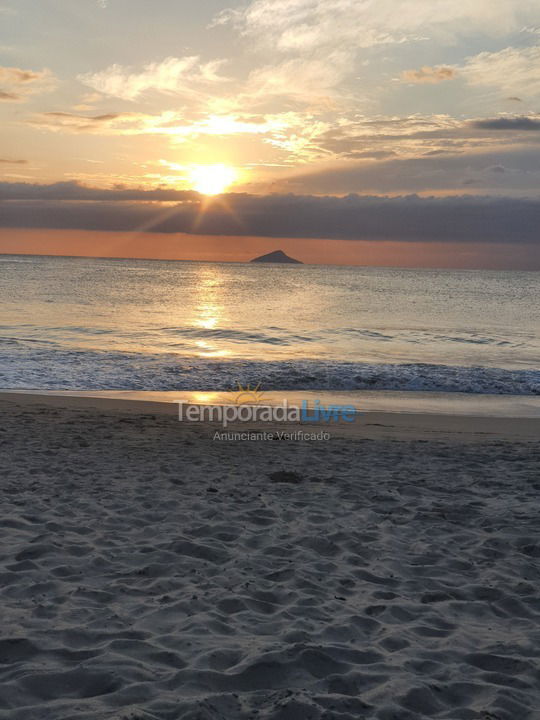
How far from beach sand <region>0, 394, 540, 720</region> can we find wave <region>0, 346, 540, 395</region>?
903cm

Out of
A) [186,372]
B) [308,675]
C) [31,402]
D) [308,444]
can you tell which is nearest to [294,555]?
[308,675]

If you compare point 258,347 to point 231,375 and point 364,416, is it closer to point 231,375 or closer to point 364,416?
point 231,375

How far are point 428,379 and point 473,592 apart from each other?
638 inches

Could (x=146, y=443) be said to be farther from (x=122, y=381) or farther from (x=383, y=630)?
(x=122, y=381)

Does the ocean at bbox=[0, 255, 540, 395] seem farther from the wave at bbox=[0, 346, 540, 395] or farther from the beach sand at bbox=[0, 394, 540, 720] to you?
the beach sand at bbox=[0, 394, 540, 720]

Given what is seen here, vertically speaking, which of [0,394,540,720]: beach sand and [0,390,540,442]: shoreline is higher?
[0,394,540,720]: beach sand

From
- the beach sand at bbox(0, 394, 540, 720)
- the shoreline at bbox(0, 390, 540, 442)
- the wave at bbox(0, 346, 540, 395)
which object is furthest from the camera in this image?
the wave at bbox(0, 346, 540, 395)

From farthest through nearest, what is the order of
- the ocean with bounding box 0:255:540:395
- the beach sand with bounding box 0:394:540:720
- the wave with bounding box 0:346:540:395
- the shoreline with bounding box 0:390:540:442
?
the ocean with bounding box 0:255:540:395, the wave with bounding box 0:346:540:395, the shoreline with bounding box 0:390:540:442, the beach sand with bounding box 0:394:540:720

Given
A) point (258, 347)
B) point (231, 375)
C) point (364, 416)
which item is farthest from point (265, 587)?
point (258, 347)

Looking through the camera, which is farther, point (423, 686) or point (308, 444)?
point (308, 444)

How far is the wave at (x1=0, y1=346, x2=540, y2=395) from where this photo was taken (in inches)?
736

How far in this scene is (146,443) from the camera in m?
10.6

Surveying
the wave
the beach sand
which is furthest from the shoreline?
the beach sand

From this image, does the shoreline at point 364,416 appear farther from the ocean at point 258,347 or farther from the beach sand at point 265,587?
the beach sand at point 265,587
